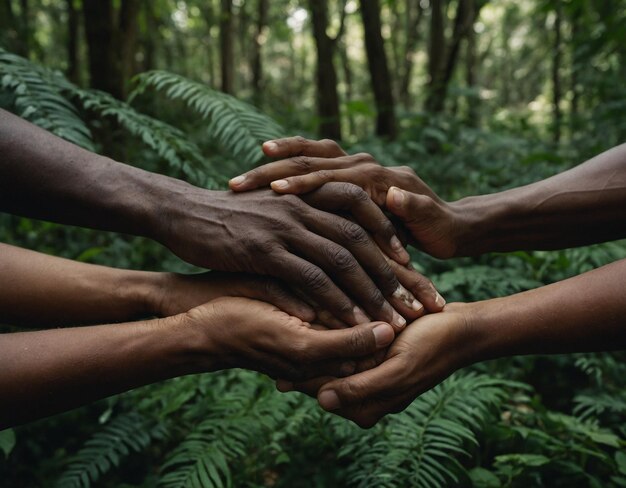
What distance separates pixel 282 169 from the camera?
6.35ft

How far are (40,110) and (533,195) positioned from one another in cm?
211

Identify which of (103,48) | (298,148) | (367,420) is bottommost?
(367,420)

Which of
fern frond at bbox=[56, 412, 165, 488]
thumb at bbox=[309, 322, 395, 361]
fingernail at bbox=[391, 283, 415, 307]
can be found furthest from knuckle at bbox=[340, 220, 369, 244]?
fern frond at bbox=[56, 412, 165, 488]

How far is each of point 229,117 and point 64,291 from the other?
1234 mm

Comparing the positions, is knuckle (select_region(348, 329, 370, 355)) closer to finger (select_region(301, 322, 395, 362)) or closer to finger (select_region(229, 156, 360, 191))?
finger (select_region(301, 322, 395, 362))

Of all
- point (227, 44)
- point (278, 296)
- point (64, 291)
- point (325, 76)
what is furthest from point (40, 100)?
point (227, 44)

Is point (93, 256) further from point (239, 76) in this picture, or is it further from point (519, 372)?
point (239, 76)

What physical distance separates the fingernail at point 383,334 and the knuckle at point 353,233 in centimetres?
33

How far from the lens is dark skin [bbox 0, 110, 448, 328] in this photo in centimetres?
173

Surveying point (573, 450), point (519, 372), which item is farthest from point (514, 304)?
point (519, 372)

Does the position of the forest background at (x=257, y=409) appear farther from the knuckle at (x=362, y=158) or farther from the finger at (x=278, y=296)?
the knuckle at (x=362, y=158)

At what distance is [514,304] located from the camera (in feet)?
5.41

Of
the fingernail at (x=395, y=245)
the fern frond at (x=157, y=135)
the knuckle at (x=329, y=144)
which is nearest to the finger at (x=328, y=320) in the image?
the fingernail at (x=395, y=245)

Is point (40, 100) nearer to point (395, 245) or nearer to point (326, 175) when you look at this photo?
point (326, 175)
